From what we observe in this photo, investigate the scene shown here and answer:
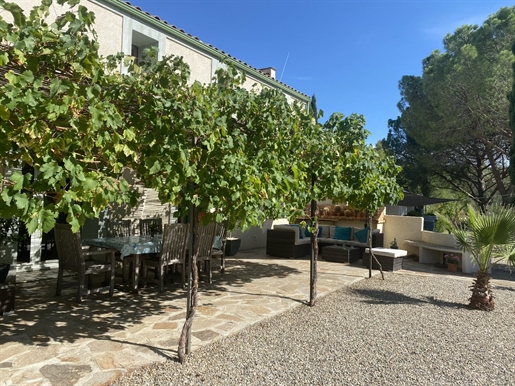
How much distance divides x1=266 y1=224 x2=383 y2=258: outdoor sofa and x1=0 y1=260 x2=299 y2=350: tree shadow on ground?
362 centimetres

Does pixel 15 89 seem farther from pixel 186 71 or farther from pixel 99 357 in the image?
pixel 99 357

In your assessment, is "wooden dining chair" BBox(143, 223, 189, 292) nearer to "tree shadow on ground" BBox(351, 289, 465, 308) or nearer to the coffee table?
"tree shadow on ground" BBox(351, 289, 465, 308)

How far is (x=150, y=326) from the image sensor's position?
435cm

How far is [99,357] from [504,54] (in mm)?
17357

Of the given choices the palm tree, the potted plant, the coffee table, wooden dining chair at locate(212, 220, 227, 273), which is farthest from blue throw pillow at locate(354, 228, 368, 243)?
wooden dining chair at locate(212, 220, 227, 273)

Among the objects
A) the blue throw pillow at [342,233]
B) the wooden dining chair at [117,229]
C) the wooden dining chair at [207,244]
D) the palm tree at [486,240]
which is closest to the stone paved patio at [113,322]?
the wooden dining chair at [207,244]

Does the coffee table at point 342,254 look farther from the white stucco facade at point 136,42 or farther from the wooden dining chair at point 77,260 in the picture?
the wooden dining chair at point 77,260

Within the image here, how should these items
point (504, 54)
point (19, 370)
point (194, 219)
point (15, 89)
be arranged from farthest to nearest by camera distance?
1. point (504, 54)
2. point (194, 219)
3. point (19, 370)
4. point (15, 89)

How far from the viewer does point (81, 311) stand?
4.85 meters

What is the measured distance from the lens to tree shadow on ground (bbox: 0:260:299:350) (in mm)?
3971

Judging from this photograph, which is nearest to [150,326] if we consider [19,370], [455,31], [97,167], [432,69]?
[19,370]

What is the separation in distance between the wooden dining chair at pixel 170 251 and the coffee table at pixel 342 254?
4.84m

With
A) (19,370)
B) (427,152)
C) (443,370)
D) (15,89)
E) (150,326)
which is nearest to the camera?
(15,89)

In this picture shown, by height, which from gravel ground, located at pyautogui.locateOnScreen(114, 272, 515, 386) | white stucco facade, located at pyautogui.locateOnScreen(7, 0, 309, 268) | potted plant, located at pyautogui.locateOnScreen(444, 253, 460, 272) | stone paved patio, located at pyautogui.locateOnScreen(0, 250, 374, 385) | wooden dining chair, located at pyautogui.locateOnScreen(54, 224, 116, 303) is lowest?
gravel ground, located at pyautogui.locateOnScreen(114, 272, 515, 386)
